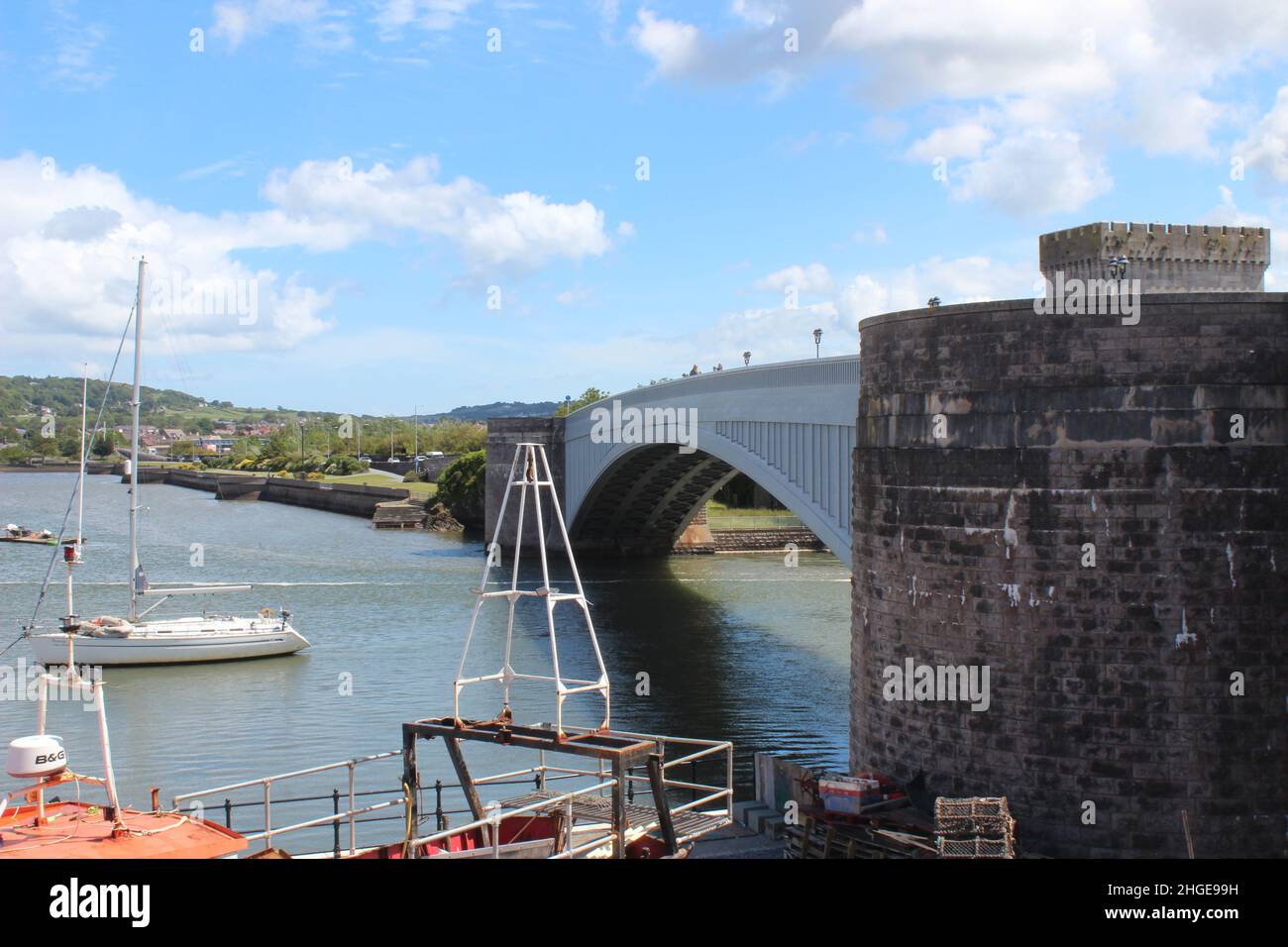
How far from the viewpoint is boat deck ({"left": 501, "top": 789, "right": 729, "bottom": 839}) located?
15281 millimetres

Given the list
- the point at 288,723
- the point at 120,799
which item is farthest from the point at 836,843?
the point at 288,723

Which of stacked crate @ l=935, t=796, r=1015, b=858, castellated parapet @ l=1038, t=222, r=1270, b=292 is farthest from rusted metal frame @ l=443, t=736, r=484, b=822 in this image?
castellated parapet @ l=1038, t=222, r=1270, b=292

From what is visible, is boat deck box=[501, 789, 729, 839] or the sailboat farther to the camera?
the sailboat

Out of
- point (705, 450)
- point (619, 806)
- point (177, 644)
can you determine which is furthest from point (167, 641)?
point (619, 806)

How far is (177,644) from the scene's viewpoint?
118ft

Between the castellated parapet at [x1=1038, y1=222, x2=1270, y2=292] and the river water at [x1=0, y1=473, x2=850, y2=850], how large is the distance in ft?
37.1

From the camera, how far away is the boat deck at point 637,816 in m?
15.3

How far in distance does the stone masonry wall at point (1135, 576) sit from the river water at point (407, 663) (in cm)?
919

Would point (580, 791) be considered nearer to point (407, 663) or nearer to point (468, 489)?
point (407, 663)

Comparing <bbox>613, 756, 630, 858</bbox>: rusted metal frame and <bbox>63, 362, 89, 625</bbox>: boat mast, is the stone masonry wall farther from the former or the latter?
<bbox>63, 362, 89, 625</bbox>: boat mast
